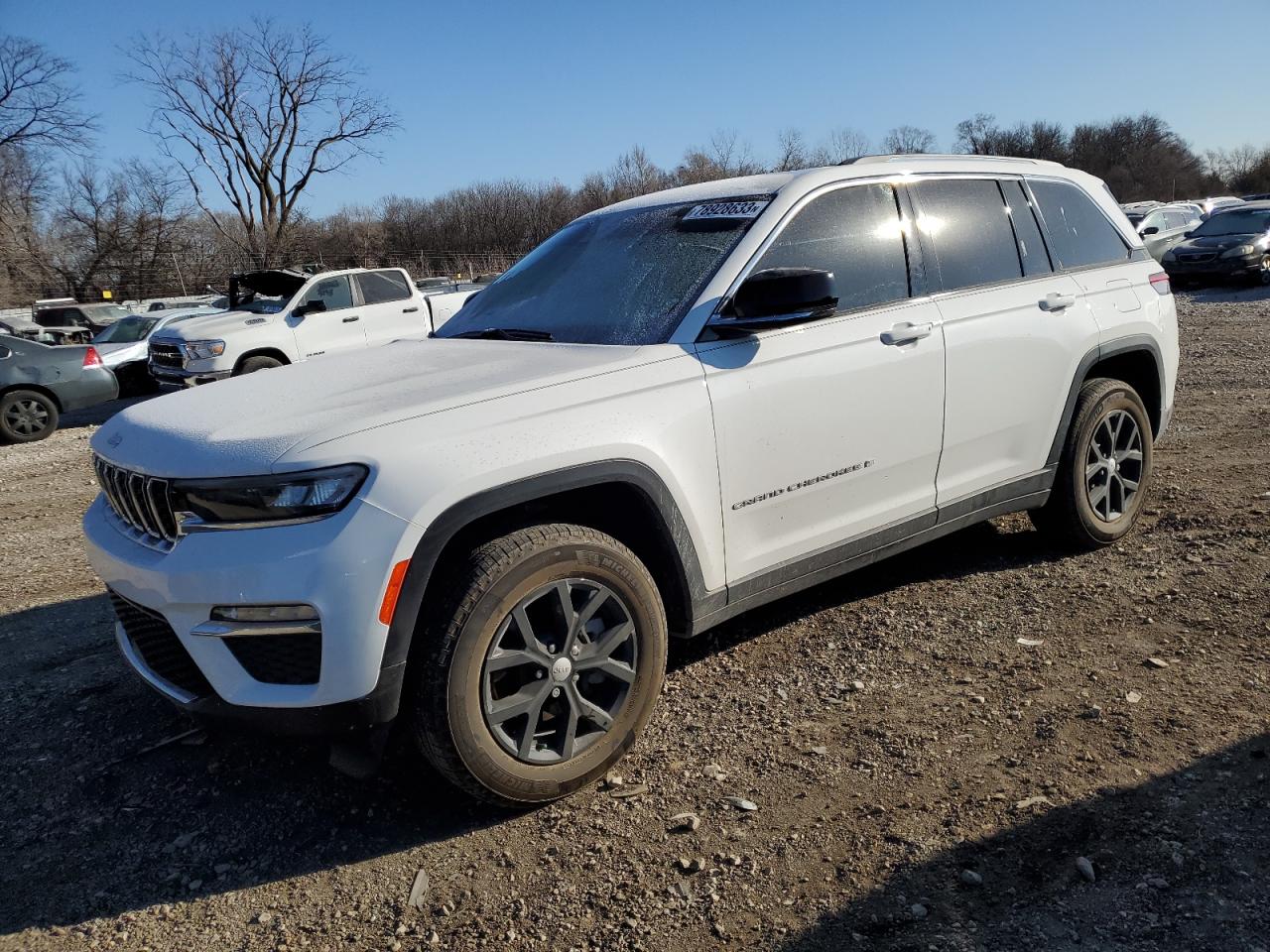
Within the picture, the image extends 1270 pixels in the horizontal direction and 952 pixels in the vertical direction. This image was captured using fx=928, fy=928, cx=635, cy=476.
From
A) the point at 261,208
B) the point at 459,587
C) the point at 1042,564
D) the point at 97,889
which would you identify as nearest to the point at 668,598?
the point at 459,587

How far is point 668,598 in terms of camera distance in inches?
122

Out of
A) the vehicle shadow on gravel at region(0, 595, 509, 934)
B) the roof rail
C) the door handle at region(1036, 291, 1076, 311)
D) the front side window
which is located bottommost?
the vehicle shadow on gravel at region(0, 595, 509, 934)

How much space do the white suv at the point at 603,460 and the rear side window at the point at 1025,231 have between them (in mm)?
14

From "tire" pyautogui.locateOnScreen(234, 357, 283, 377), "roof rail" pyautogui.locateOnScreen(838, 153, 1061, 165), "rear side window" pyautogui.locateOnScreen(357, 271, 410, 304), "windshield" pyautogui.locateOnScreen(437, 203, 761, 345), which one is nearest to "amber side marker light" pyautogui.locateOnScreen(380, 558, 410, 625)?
"windshield" pyautogui.locateOnScreen(437, 203, 761, 345)

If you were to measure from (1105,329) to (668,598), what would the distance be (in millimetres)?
2690

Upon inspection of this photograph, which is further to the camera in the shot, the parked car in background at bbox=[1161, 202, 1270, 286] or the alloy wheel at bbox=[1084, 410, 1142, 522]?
the parked car in background at bbox=[1161, 202, 1270, 286]

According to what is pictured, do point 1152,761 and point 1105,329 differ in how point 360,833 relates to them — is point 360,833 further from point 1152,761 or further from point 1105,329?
point 1105,329

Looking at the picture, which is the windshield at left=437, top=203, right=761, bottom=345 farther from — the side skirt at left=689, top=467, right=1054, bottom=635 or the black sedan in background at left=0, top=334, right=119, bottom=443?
the black sedan in background at left=0, top=334, right=119, bottom=443

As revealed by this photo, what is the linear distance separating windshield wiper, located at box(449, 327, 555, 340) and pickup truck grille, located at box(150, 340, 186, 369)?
9961 mm

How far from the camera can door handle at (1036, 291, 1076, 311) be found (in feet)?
13.5

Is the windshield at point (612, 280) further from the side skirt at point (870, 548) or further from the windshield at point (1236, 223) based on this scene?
the windshield at point (1236, 223)

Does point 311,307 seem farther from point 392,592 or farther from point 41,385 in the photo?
point 392,592

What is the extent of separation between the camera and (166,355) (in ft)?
41.4

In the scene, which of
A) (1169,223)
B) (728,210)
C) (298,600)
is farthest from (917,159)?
(1169,223)
